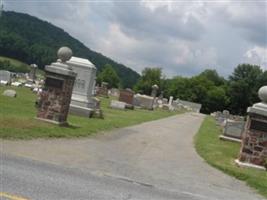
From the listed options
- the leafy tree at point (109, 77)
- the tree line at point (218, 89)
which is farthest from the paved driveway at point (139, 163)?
the leafy tree at point (109, 77)

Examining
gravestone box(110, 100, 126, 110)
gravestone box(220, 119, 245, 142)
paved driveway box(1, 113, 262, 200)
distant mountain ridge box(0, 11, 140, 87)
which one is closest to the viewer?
paved driveway box(1, 113, 262, 200)

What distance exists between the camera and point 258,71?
105875 mm

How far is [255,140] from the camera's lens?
14148 mm

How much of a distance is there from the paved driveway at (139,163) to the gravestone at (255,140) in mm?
1272

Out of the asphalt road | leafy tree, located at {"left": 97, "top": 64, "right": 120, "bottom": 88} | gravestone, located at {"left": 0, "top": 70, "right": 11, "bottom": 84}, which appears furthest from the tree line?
the asphalt road

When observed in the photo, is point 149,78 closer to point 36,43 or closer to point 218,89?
point 218,89

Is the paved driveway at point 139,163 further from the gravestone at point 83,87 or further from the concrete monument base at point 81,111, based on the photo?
the gravestone at point 83,87

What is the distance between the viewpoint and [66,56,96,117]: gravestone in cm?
2259

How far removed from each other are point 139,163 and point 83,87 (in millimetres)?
11481

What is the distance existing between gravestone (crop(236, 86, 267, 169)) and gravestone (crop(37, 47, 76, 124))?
18.5 ft

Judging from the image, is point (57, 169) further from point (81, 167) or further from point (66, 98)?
point (66, 98)

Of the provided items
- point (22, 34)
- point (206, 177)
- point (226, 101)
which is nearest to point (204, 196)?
point (206, 177)

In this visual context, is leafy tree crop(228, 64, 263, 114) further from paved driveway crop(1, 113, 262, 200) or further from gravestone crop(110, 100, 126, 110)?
paved driveway crop(1, 113, 262, 200)

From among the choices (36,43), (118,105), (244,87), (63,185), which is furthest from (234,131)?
(36,43)
